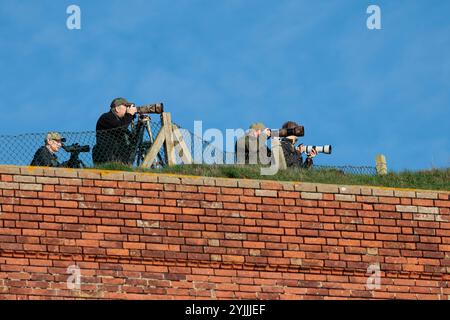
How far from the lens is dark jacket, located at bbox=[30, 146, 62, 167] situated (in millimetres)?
28688

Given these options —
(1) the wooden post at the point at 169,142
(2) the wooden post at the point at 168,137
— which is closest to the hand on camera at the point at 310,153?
(1) the wooden post at the point at 169,142

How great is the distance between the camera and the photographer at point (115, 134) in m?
29.5

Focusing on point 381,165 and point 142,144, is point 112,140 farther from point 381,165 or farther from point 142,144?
point 381,165

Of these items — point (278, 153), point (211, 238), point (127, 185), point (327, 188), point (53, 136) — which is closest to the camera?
point (211, 238)

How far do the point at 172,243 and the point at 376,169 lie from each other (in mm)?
4991

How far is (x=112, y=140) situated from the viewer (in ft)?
97.0

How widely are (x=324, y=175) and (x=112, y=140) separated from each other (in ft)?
10.2

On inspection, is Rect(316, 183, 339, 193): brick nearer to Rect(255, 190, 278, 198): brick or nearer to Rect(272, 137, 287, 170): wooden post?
Rect(255, 190, 278, 198): brick

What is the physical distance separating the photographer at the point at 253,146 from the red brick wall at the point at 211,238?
5.34 feet

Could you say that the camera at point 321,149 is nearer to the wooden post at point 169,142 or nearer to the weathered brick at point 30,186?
the wooden post at point 169,142

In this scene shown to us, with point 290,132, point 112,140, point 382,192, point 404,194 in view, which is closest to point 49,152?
point 112,140

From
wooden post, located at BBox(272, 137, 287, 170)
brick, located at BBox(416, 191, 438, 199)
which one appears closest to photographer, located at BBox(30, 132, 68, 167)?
wooden post, located at BBox(272, 137, 287, 170)

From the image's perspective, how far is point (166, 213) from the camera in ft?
91.7
